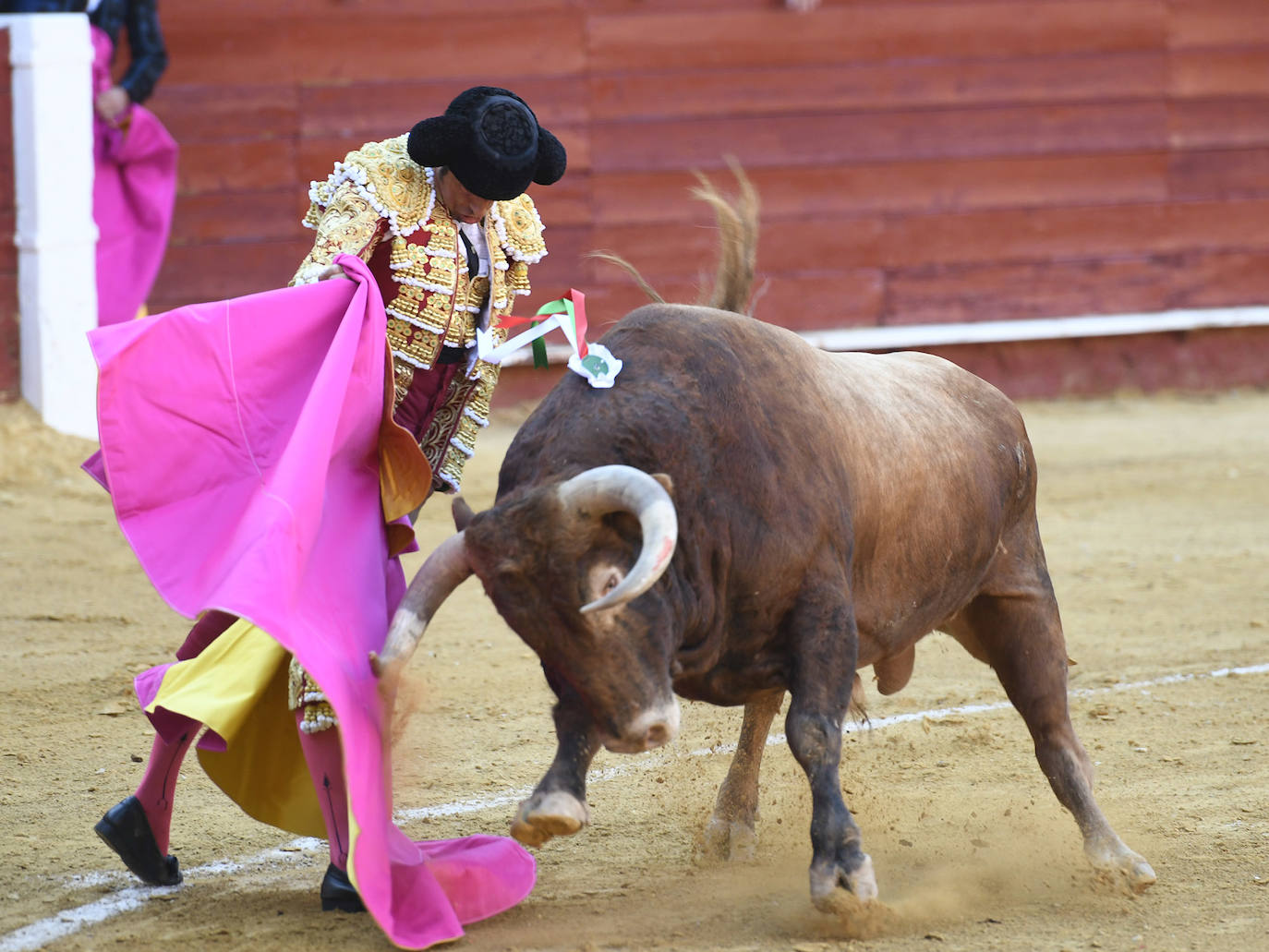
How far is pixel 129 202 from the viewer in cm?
697

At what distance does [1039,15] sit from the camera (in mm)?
8445

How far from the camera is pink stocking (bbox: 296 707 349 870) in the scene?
110 inches

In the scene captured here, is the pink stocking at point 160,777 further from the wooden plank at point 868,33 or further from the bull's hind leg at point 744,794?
the wooden plank at point 868,33

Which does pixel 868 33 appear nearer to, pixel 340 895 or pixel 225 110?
pixel 225 110

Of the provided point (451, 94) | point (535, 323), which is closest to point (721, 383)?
point (535, 323)

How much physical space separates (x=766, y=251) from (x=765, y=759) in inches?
185

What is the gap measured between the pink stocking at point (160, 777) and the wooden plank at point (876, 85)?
17.9ft

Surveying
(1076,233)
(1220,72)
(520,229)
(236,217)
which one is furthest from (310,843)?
(1220,72)

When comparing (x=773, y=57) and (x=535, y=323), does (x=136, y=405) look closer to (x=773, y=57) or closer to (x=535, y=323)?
(x=535, y=323)

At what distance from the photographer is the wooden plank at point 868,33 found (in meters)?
7.96

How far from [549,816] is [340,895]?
0.54 metres

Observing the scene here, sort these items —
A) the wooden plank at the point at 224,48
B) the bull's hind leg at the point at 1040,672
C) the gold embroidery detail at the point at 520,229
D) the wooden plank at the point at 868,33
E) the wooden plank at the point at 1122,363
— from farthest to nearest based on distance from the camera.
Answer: the wooden plank at the point at 1122,363 < the wooden plank at the point at 868,33 < the wooden plank at the point at 224,48 < the bull's hind leg at the point at 1040,672 < the gold embroidery detail at the point at 520,229

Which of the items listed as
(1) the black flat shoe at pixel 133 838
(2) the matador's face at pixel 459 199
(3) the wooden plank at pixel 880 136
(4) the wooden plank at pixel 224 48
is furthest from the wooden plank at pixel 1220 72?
(1) the black flat shoe at pixel 133 838

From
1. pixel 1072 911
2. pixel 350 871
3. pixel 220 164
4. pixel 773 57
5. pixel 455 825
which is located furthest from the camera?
pixel 773 57
